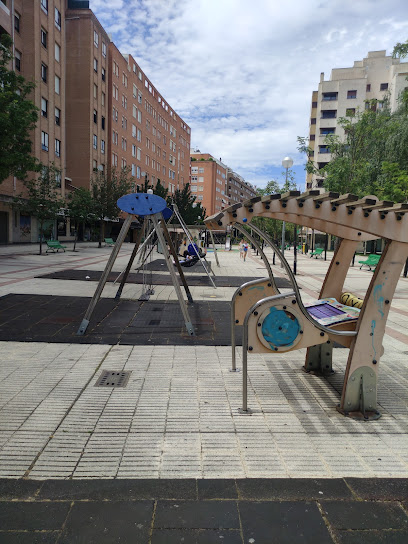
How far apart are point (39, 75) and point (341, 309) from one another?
116ft

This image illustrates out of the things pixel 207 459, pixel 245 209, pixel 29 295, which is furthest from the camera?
pixel 29 295

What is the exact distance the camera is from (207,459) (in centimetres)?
277

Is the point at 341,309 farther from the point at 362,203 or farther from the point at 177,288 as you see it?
the point at 177,288

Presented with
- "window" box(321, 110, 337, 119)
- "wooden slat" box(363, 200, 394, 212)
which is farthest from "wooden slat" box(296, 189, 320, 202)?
"window" box(321, 110, 337, 119)

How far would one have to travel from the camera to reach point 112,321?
6.93m
